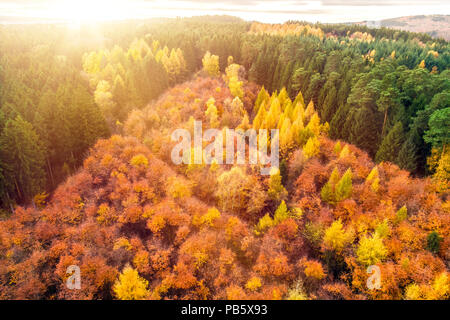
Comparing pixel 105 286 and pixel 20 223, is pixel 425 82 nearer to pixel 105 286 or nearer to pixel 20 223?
pixel 105 286

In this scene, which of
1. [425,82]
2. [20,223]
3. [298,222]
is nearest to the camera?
[20,223]

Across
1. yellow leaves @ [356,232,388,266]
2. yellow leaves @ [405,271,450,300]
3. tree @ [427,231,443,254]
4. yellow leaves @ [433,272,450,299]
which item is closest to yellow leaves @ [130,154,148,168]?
yellow leaves @ [356,232,388,266]

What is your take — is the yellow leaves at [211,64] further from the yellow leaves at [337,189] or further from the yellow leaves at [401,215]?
the yellow leaves at [401,215]

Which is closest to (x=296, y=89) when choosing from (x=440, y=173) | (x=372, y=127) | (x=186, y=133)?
(x=372, y=127)

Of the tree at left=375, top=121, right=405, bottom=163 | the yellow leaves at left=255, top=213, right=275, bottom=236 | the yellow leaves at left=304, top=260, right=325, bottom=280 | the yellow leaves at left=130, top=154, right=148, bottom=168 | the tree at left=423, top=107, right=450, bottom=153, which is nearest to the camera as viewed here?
the yellow leaves at left=304, top=260, right=325, bottom=280

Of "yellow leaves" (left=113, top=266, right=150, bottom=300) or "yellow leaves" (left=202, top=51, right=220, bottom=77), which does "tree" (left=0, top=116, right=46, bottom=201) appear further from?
"yellow leaves" (left=202, top=51, right=220, bottom=77)

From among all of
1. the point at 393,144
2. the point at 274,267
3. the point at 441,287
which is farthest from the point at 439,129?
the point at 274,267

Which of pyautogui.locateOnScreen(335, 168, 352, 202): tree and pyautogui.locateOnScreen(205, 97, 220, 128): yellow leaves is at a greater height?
pyautogui.locateOnScreen(205, 97, 220, 128): yellow leaves
